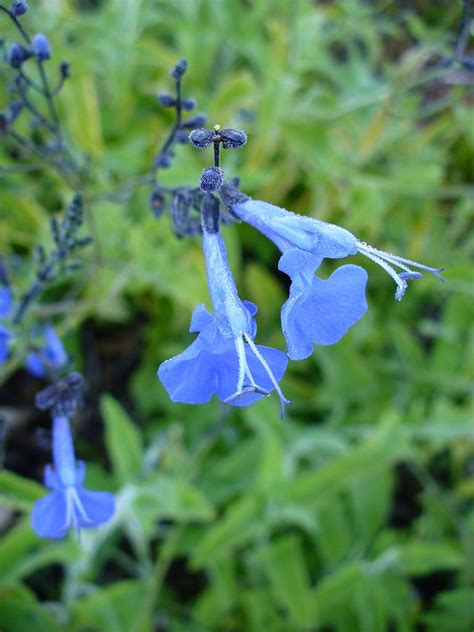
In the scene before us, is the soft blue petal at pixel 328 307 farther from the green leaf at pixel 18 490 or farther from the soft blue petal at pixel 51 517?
the green leaf at pixel 18 490

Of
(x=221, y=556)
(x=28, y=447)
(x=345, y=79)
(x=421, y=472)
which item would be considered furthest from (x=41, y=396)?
(x=345, y=79)

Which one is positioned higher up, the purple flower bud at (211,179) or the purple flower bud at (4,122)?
the purple flower bud at (4,122)

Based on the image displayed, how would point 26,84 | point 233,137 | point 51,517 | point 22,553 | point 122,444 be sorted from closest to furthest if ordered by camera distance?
point 233,137 < point 51,517 < point 26,84 < point 22,553 < point 122,444

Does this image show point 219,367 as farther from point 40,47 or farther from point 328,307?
point 40,47

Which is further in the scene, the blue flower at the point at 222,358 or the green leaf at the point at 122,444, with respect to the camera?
the green leaf at the point at 122,444

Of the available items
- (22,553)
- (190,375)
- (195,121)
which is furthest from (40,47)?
(22,553)

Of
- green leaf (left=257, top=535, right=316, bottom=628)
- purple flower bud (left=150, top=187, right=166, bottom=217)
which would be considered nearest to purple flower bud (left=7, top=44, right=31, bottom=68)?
purple flower bud (left=150, top=187, right=166, bottom=217)

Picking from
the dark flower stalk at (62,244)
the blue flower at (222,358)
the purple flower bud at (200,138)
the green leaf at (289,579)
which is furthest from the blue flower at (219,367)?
the green leaf at (289,579)
